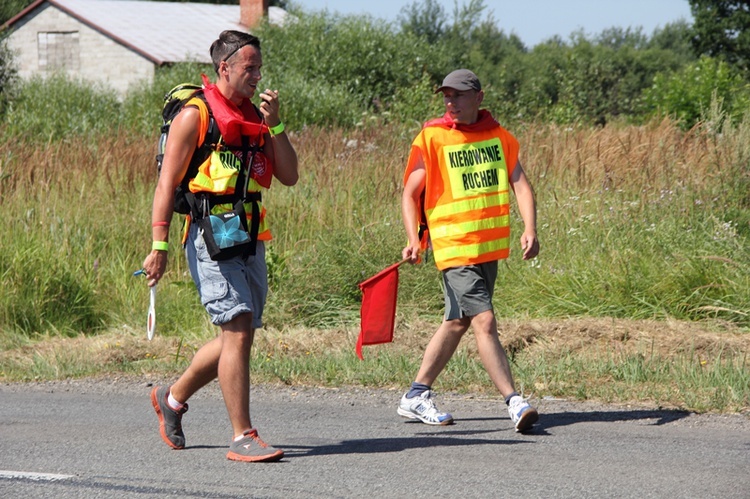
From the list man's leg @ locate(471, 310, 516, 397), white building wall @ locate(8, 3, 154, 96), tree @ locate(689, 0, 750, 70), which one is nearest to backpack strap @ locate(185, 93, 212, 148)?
man's leg @ locate(471, 310, 516, 397)

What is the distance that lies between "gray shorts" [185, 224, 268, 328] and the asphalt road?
0.70 meters

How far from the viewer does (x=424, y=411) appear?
246 inches

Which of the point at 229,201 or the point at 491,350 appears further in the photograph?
the point at 491,350

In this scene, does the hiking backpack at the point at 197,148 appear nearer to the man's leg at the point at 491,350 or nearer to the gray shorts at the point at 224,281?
the gray shorts at the point at 224,281

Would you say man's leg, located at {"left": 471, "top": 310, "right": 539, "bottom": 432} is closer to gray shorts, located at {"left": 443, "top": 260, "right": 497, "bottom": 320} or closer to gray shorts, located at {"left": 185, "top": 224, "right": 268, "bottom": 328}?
gray shorts, located at {"left": 443, "top": 260, "right": 497, "bottom": 320}

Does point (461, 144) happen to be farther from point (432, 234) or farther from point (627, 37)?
point (627, 37)

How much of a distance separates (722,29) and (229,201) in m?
46.3

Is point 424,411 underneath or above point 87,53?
underneath

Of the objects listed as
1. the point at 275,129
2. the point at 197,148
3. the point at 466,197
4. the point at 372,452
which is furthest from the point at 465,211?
the point at 197,148

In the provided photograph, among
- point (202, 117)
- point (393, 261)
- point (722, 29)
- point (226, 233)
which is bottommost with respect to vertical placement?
point (393, 261)

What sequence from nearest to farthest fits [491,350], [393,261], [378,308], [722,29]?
[491,350], [378,308], [393,261], [722,29]

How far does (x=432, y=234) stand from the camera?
6211mm

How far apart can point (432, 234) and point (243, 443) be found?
63.0 inches

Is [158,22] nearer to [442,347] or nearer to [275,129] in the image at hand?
[442,347]
